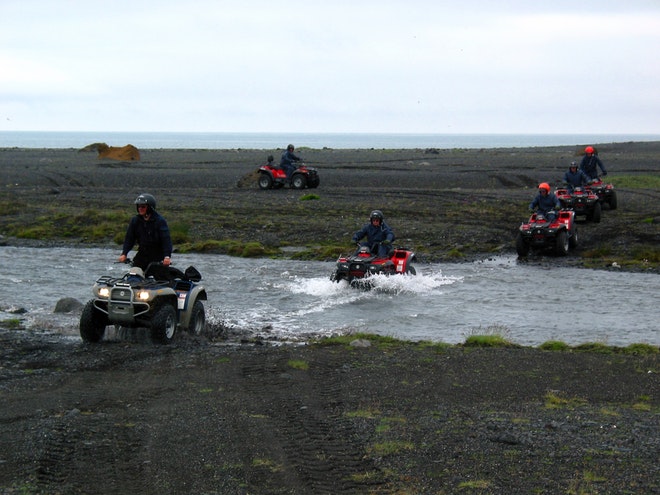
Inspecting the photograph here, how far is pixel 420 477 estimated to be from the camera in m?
7.06

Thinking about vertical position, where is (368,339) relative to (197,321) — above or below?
below

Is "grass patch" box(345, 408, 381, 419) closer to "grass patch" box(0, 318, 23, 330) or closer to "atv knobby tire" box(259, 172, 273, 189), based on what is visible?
"grass patch" box(0, 318, 23, 330)

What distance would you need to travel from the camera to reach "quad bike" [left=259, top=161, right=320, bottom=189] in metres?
39.8

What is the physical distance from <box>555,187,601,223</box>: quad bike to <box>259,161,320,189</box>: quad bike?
1439cm

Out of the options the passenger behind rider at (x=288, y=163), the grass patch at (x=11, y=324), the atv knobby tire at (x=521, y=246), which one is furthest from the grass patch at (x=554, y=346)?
the passenger behind rider at (x=288, y=163)

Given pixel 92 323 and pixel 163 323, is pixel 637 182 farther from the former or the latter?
pixel 92 323

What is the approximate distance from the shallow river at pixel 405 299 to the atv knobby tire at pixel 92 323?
4.69 ft

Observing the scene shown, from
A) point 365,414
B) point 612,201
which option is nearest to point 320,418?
point 365,414

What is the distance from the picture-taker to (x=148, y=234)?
12750mm

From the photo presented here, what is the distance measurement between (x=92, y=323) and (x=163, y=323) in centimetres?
104

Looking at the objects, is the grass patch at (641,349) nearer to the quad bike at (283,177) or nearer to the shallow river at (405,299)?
the shallow river at (405,299)

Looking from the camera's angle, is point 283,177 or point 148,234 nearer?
point 148,234

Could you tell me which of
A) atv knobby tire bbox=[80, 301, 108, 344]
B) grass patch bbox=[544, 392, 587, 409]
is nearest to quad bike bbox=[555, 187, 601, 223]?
atv knobby tire bbox=[80, 301, 108, 344]

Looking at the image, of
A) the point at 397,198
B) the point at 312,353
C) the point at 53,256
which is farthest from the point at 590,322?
the point at 397,198
